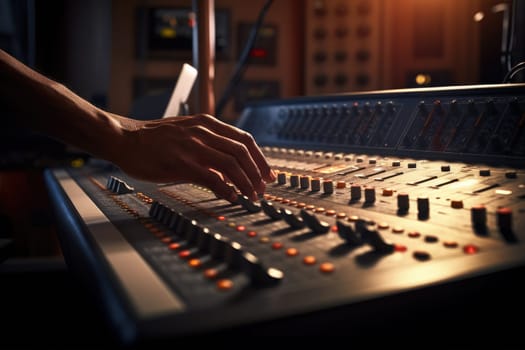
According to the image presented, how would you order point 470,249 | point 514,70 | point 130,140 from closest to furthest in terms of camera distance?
point 470,249, point 130,140, point 514,70

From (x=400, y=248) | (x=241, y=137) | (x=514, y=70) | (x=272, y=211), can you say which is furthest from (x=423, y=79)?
(x=400, y=248)

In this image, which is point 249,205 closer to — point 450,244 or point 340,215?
point 340,215

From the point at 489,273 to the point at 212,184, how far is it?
1.44ft

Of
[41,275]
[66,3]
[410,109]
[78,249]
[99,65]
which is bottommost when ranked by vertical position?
[41,275]

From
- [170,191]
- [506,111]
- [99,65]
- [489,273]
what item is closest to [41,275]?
[99,65]

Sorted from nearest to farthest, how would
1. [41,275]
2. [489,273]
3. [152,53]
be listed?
[489,273], [41,275], [152,53]

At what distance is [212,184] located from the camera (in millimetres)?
794

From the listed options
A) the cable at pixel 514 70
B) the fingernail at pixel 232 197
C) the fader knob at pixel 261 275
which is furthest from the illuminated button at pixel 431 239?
the cable at pixel 514 70

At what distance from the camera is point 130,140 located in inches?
32.7

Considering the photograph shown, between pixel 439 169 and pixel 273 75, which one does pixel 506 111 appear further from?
pixel 273 75

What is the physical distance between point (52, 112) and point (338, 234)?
19.7 inches

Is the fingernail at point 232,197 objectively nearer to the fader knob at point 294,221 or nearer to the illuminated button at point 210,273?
the fader knob at point 294,221

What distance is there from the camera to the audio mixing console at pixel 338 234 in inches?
15.6

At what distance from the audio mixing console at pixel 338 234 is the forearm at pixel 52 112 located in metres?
0.12
